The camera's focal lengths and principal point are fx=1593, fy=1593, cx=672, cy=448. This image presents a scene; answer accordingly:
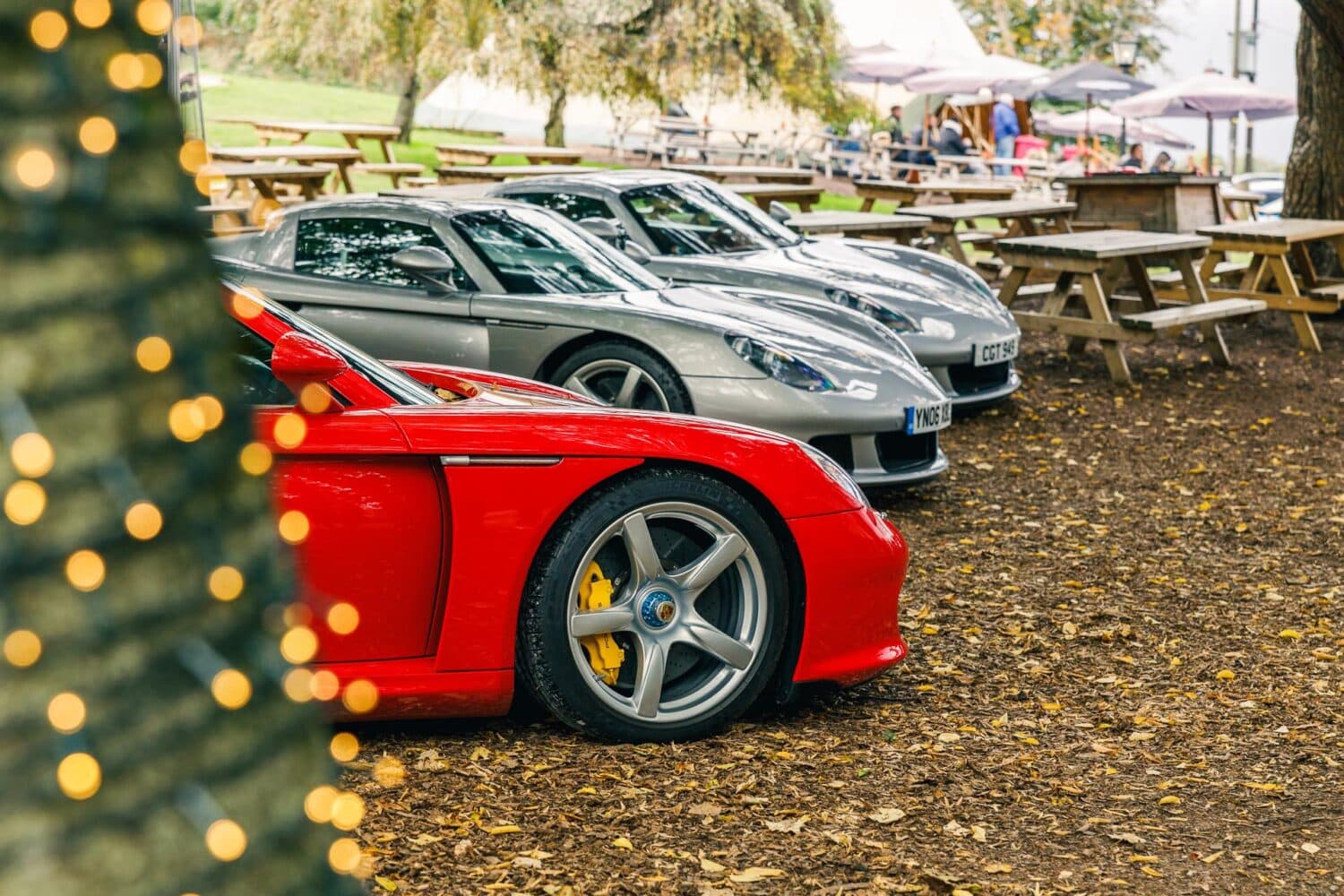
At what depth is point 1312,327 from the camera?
1355 centimetres

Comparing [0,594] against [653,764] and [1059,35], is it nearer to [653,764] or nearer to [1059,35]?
[653,764]

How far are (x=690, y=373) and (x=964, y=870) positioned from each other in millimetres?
3687

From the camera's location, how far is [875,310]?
9.30 meters

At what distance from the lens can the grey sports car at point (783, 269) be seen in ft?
30.4

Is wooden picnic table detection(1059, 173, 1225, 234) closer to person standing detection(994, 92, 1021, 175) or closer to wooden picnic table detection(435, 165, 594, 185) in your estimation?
wooden picnic table detection(435, 165, 594, 185)

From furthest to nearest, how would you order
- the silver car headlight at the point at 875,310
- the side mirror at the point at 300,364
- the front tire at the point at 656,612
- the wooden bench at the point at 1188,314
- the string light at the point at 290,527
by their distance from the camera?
the wooden bench at the point at 1188,314
the silver car headlight at the point at 875,310
the front tire at the point at 656,612
the side mirror at the point at 300,364
the string light at the point at 290,527

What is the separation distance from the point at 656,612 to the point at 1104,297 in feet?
27.9

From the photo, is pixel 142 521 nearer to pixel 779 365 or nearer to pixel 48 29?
pixel 48 29

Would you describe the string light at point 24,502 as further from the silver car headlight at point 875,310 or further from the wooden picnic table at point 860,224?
the wooden picnic table at point 860,224

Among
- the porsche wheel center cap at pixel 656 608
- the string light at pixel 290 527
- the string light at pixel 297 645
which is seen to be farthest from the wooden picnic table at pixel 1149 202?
the string light at pixel 297 645

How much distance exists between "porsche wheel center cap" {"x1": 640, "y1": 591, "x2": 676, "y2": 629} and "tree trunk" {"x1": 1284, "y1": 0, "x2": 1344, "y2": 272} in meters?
12.3

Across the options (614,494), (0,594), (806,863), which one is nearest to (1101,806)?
(806,863)

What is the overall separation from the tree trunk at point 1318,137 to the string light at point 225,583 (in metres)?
15.1

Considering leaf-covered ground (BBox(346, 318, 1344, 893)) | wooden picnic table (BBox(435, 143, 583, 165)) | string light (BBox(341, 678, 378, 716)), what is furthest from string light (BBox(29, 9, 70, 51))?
wooden picnic table (BBox(435, 143, 583, 165))
